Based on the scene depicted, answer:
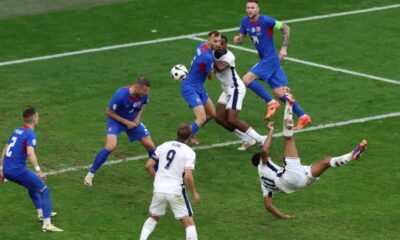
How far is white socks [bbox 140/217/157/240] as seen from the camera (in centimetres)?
1753

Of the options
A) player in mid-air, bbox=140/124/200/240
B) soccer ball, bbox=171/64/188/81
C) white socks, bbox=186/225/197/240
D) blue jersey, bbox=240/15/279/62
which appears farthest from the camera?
blue jersey, bbox=240/15/279/62

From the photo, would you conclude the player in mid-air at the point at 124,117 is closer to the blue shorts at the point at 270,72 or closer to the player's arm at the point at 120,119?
the player's arm at the point at 120,119

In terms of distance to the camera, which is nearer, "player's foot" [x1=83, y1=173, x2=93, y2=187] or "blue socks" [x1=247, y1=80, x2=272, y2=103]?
"player's foot" [x1=83, y1=173, x2=93, y2=187]

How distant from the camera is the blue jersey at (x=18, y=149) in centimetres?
1805

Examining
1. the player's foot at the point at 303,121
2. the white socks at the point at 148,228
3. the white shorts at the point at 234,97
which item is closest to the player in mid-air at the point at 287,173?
the white socks at the point at 148,228

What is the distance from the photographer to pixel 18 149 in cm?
1812

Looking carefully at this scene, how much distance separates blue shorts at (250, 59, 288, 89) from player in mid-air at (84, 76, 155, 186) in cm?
406

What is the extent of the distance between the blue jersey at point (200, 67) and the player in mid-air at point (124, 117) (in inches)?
78.8

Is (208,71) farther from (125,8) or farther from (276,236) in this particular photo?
(125,8)

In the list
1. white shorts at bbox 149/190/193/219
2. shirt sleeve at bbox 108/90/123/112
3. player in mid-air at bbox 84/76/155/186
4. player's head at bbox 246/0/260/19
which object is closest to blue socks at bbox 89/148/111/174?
player in mid-air at bbox 84/76/155/186

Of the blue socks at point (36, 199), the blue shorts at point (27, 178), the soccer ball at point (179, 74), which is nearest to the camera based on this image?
the blue shorts at point (27, 178)

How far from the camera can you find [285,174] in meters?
19.0

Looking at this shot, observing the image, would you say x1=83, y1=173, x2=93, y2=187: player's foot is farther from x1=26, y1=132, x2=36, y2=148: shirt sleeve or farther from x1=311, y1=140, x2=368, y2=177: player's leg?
x1=311, y1=140, x2=368, y2=177: player's leg

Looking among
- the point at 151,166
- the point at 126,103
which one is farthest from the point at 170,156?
the point at 126,103
